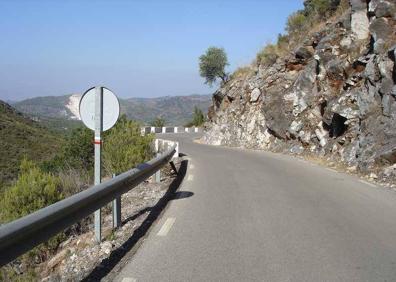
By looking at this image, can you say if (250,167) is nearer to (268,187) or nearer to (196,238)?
(268,187)

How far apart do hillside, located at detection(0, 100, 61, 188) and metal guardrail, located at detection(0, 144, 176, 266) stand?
36.0 metres

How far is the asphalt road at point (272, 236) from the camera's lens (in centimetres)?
549

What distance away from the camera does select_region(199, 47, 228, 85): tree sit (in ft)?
211

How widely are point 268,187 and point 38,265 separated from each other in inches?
232

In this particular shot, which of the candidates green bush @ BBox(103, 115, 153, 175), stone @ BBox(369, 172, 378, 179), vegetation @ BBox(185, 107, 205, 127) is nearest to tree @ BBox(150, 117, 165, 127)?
vegetation @ BBox(185, 107, 205, 127)

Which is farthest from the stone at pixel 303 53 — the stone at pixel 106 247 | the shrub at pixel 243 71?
the stone at pixel 106 247

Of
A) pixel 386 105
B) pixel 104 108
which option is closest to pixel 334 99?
pixel 386 105

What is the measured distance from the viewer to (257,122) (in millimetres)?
30578

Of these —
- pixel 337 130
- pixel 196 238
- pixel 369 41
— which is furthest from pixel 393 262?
pixel 369 41

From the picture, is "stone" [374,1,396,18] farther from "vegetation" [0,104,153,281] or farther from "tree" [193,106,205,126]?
"tree" [193,106,205,126]

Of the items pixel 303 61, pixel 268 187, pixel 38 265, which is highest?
pixel 303 61

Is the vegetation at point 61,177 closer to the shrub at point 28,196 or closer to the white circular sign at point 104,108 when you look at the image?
the shrub at point 28,196

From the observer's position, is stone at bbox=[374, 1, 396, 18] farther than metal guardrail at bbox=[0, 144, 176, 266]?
Yes

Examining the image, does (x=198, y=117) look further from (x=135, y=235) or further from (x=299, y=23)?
(x=135, y=235)
